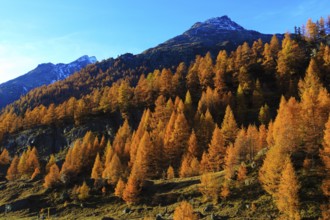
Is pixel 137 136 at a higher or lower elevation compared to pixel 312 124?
lower

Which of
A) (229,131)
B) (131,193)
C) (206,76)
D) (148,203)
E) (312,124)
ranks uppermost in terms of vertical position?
(206,76)

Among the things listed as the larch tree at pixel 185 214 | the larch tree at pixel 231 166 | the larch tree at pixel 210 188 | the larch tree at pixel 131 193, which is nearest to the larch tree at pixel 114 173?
the larch tree at pixel 131 193

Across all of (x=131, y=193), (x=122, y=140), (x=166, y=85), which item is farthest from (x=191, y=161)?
(x=166, y=85)

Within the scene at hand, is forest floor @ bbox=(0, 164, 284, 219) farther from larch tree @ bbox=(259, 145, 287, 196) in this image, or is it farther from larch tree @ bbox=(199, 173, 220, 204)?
larch tree @ bbox=(259, 145, 287, 196)

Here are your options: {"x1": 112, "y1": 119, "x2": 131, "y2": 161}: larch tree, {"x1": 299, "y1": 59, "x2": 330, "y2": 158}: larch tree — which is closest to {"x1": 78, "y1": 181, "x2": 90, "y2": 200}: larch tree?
{"x1": 112, "y1": 119, "x2": 131, "y2": 161}: larch tree

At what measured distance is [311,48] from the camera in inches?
5423

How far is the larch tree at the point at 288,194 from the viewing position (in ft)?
158

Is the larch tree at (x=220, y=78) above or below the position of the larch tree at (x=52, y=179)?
above

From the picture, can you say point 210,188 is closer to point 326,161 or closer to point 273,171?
point 273,171

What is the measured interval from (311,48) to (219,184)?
102 m

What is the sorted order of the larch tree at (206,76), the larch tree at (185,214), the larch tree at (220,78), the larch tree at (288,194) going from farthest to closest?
the larch tree at (206,76) < the larch tree at (220,78) < the larch tree at (185,214) < the larch tree at (288,194)

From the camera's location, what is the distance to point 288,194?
162 feet

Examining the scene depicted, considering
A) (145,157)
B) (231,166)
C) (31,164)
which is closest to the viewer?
(231,166)

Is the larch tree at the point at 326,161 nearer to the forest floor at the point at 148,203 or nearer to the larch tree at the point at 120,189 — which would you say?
the forest floor at the point at 148,203
